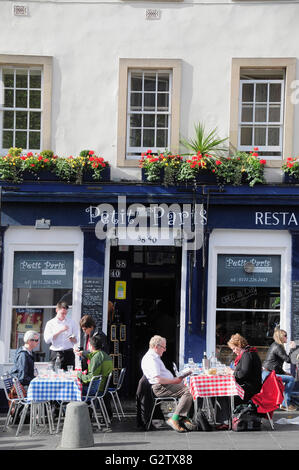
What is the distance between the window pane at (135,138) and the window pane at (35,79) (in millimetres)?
2054

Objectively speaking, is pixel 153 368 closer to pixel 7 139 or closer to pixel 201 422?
pixel 201 422

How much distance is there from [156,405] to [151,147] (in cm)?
519

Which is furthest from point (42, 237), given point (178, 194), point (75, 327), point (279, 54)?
point (279, 54)

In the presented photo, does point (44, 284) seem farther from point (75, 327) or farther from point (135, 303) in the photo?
point (135, 303)

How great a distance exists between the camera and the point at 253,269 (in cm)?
1459

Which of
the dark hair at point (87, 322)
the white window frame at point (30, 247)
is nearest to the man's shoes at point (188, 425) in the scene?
the dark hair at point (87, 322)

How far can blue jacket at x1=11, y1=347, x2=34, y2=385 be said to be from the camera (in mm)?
12203

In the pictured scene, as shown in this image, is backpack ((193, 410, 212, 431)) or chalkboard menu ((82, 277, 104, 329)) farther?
chalkboard menu ((82, 277, 104, 329))

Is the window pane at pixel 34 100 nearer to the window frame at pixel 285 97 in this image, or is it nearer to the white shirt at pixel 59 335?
the window frame at pixel 285 97

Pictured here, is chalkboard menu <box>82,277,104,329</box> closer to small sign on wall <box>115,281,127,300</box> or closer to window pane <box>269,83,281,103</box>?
small sign on wall <box>115,281,127,300</box>

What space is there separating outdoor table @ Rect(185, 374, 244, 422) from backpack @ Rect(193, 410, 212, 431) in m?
0.24

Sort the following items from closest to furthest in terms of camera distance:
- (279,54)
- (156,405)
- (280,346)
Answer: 1. (156,405)
2. (280,346)
3. (279,54)

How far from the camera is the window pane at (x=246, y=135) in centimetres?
1479

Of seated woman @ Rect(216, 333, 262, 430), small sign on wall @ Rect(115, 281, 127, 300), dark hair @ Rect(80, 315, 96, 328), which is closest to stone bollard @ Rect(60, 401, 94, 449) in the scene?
seated woman @ Rect(216, 333, 262, 430)
